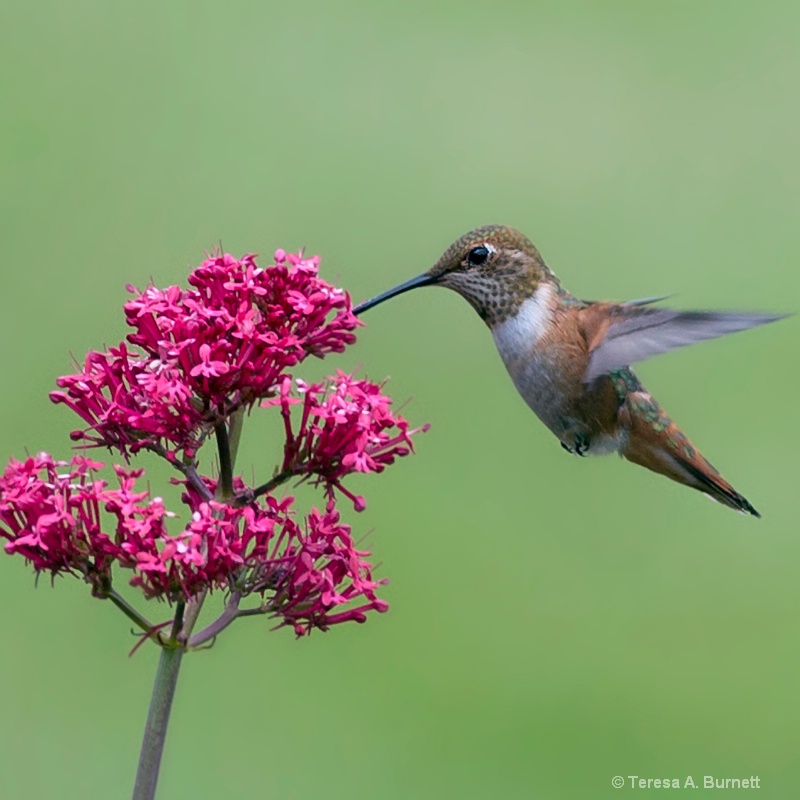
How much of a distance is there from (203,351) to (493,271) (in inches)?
44.9

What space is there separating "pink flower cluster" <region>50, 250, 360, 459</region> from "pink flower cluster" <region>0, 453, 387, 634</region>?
10cm

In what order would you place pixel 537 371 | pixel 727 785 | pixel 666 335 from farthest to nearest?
pixel 727 785
pixel 537 371
pixel 666 335

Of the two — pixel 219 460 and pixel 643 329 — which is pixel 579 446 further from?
pixel 219 460

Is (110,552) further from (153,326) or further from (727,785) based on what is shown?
(727,785)

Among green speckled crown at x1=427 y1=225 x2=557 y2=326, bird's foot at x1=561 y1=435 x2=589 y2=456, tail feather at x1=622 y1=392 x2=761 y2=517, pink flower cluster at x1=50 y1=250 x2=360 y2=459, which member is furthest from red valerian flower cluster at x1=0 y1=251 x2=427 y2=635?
tail feather at x1=622 y1=392 x2=761 y2=517

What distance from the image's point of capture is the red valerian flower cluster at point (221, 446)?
7.11ft

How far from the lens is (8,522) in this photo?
89.2 inches

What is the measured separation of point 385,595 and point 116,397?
9.78 feet

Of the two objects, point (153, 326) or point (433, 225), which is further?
point (433, 225)

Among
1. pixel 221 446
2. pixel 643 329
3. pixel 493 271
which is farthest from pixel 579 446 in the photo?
pixel 221 446

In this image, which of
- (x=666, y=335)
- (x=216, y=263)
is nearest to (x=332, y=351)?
(x=216, y=263)

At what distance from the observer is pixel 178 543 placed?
2.12 meters

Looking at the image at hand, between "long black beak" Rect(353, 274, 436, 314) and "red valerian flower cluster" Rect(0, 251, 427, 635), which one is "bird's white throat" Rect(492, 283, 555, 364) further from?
"red valerian flower cluster" Rect(0, 251, 427, 635)

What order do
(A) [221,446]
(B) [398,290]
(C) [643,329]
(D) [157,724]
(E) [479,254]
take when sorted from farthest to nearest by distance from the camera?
→ 1. (E) [479,254]
2. (B) [398,290]
3. (C) [643,329]
4. (A) [221,446]
5. (D) [157,724]
